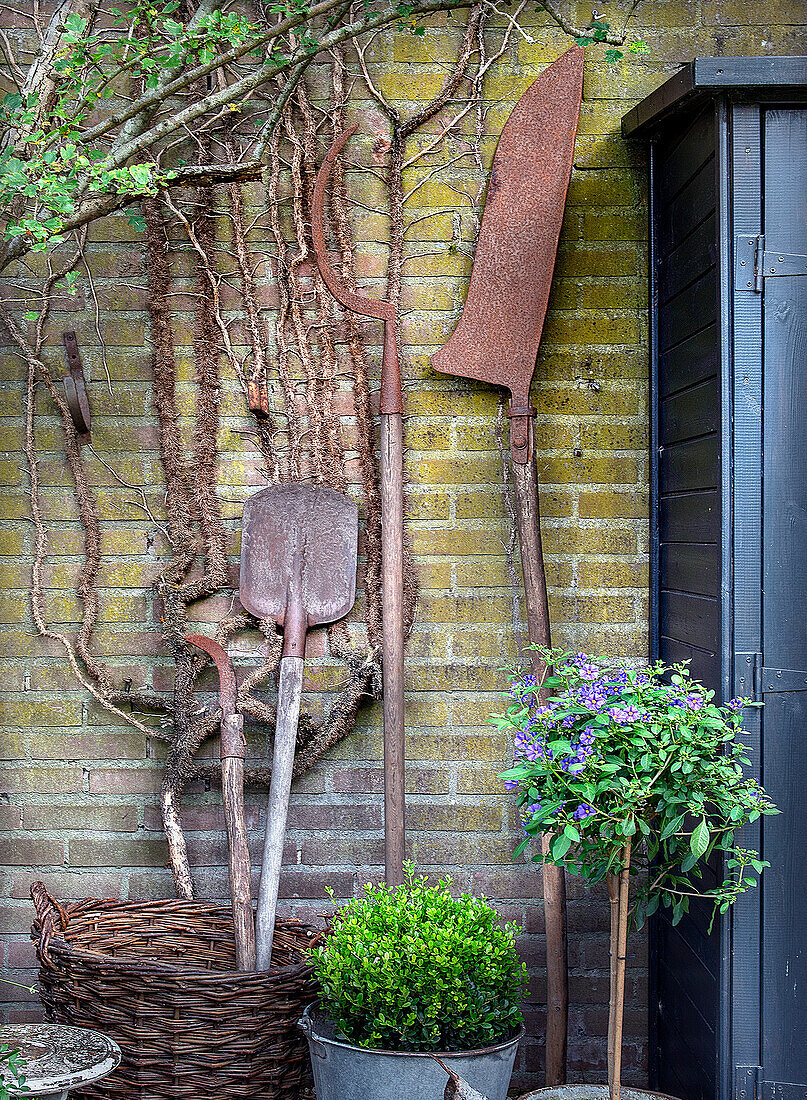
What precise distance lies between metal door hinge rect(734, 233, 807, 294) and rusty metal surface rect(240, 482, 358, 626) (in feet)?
3.20

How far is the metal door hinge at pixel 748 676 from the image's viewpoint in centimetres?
174

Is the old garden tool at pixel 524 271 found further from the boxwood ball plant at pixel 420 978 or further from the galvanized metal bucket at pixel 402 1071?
the galvanized metal bucket at pixel 402 1071

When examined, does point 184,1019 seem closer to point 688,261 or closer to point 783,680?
point 783,680

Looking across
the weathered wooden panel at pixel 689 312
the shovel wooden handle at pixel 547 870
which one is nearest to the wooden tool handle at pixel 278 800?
the shovel wooden handle at pixel 547 870

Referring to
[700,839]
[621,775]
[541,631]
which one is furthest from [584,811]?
[541,631]

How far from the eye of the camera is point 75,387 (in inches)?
87.7

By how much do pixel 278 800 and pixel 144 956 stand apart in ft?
1.42

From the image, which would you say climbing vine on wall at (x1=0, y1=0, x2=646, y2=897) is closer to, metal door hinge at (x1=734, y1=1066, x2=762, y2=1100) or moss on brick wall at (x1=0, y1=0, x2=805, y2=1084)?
moss on brick wall at (x1=0, y1=0, x2=805, y2=1084)

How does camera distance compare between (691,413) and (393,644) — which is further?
(393,644)

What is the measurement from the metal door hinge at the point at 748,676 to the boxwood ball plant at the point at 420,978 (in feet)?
2.07

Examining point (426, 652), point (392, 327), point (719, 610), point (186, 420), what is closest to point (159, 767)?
point (426, 652)

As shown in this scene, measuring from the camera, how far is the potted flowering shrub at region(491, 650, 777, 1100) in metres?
1.52

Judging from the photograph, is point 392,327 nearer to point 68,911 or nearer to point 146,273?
point 146,273

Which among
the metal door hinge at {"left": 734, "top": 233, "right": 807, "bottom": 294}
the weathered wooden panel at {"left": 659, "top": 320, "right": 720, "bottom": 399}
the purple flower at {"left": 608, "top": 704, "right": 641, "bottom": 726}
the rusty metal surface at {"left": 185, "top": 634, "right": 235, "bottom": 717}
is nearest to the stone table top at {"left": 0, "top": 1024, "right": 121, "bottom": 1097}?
the rusty metal surface at {"left": 185, "top": 634, "right": 235, "bottom": 717}
